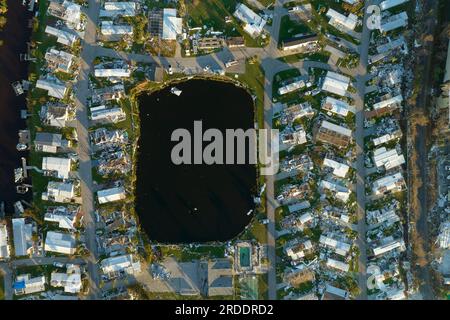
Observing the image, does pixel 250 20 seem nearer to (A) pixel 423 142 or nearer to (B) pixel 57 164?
(A) pixel 423 142

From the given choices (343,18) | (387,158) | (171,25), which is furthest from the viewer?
(343,18)

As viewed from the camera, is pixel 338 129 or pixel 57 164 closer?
pixel 57 164

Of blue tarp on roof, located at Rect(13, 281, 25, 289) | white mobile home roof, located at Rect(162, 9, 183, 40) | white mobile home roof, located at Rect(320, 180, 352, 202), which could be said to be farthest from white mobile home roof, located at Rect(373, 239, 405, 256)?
blue tarp on roof, located at Rect(13, 281, 25, 289)

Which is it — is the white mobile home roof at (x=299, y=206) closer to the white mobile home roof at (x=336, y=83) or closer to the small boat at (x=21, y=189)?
the white mobile home roof at (x=336, y=83)

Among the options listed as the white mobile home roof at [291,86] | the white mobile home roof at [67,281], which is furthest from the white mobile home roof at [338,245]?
the white mobile home roof at [67,281]

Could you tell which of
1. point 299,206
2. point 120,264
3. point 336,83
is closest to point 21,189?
point 120,264

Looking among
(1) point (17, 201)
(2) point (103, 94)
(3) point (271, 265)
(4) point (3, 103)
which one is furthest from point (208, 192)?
(4) point (3, 103)

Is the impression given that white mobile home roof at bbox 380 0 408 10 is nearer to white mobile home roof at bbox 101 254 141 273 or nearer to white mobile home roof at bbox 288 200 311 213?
white mobile home roof at bbox 288 200 311 213
